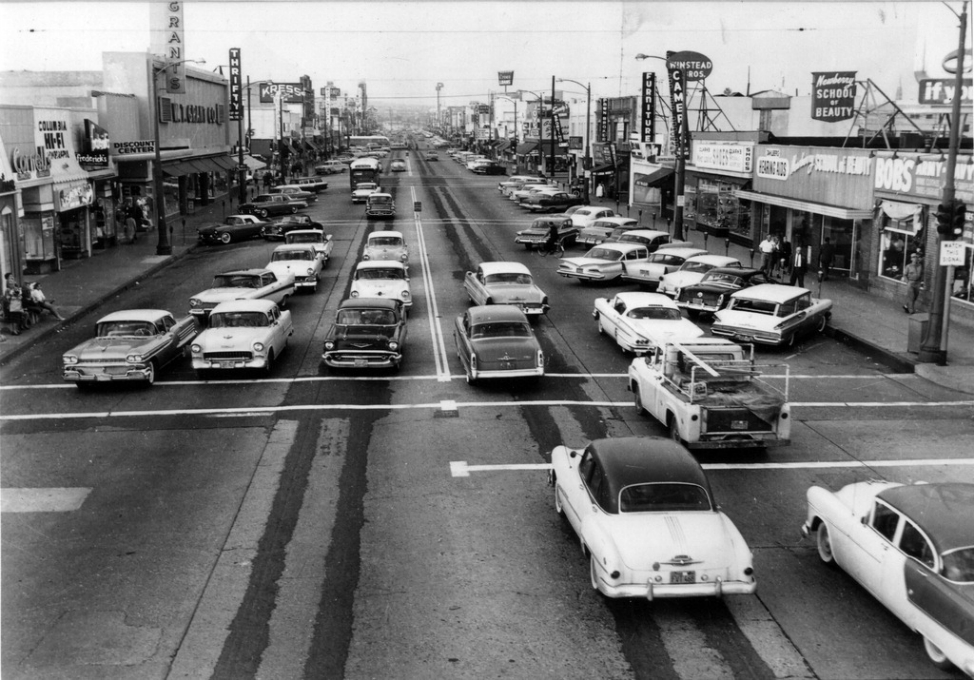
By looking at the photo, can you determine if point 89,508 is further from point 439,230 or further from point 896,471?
point 439,230

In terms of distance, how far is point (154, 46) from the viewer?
166 feet

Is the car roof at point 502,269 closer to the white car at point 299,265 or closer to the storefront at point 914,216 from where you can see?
the white car at point 299,265

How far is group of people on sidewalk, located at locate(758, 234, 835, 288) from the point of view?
3253cm

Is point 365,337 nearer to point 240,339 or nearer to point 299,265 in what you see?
point 240,339

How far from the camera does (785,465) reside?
53.2 ft

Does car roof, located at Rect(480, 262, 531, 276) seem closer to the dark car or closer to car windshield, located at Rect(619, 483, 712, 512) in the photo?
the dark car

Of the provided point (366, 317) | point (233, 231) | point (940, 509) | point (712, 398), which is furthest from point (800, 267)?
point (233, 231)

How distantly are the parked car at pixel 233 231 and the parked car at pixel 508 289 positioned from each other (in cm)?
2060

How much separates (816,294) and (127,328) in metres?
20.6

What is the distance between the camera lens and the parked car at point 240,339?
70.3 ft

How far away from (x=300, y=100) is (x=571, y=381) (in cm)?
13811

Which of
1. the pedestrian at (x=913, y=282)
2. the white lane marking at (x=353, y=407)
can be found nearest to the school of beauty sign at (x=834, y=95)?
the pedestrian at (x=913, y=282)

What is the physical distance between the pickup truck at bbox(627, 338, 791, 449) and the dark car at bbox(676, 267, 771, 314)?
33.1ft

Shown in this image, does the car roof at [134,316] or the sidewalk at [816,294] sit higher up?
the car roof at [134,316]
